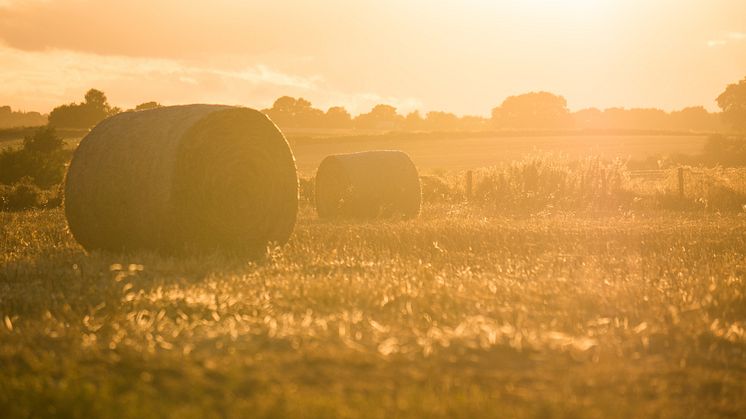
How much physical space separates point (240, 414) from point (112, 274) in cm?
501

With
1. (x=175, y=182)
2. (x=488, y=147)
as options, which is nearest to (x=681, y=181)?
(x=175, y=182)

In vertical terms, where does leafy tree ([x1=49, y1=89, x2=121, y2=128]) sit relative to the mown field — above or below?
above

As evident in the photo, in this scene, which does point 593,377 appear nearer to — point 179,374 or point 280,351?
point 280,351

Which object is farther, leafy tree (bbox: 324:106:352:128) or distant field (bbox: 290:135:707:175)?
leafy tree (bbox: 324:106:352:128)

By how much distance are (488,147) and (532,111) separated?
45030 millimetres

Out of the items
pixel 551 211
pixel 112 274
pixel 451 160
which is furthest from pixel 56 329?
pixel 451 160

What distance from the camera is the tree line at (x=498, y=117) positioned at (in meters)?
53.7

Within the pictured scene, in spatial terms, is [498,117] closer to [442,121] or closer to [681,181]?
[442,121]

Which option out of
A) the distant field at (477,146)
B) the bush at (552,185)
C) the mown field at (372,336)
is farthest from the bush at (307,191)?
the distant field at (477,146)

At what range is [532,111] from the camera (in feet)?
318

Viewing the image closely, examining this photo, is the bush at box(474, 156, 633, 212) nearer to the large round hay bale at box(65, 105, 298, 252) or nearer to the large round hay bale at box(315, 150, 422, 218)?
the large round hay bale at box(315, 150, 422, 218)

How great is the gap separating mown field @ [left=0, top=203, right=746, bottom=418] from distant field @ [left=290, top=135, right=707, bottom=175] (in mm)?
32274

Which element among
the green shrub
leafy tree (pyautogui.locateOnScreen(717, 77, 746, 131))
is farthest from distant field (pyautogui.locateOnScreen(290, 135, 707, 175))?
the green shrub

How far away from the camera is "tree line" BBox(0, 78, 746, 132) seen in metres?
53.7
